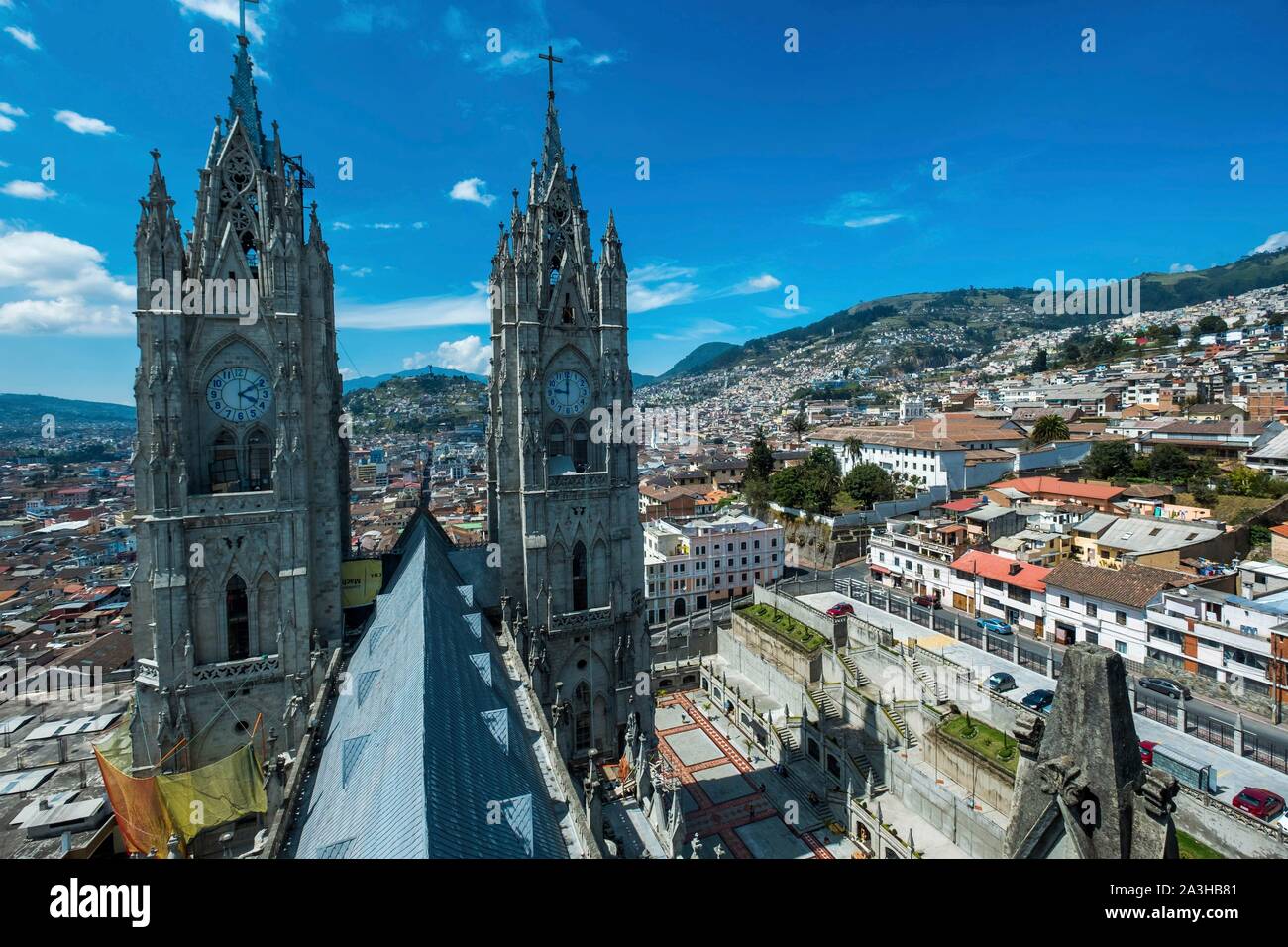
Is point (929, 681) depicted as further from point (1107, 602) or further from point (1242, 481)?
point (1242, 481)

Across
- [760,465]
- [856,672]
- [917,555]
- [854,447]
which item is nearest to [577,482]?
[856,672]

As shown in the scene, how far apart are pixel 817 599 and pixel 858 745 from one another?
1923cm

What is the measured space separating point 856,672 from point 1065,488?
38305 mm

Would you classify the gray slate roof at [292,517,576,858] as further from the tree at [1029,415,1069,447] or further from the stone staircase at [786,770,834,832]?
the tree at [1029,415,1069,447]

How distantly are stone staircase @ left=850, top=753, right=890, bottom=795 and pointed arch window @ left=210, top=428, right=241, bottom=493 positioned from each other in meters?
29.1

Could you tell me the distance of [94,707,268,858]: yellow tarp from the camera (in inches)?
683

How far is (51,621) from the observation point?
5081cm

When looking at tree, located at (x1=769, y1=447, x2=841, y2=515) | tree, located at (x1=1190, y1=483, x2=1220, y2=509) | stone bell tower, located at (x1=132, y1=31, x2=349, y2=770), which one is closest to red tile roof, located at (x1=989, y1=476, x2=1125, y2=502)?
tree, located at (x1=1190, y1=483, x2=1220, y2=509)

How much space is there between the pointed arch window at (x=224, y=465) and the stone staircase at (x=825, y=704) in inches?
1231

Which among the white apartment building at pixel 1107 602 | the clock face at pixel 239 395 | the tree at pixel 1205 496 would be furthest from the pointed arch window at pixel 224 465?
the tree at pixel 1205 496

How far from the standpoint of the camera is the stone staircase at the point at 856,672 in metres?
38.8

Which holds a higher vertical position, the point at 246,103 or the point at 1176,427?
the point at 246,103
